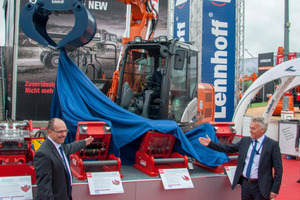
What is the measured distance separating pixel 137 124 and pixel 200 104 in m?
4.35

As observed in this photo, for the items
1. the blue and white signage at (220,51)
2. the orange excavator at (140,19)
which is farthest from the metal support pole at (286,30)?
the orange excavator at (140,19)

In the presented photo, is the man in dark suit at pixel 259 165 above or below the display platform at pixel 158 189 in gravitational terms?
above

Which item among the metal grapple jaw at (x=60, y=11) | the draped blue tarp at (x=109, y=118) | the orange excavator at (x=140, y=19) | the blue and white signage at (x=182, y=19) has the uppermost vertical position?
the blue and white signage at (x=182, y=19)

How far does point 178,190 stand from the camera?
450 cm

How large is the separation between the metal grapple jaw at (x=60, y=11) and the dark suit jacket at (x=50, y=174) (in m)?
2.27

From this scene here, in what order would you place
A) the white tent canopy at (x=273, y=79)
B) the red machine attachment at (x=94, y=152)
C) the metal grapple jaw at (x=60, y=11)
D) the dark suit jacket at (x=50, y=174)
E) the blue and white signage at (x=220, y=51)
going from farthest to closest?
the blue and white signage at (x=220, y=51) < the white tent canopy at (x=273, y=79) < the metal grapple jaw at (x=60, y=11) < the red machine attachment at (x=94, y=152) < the dark suit jacket at (x=50, y=174)

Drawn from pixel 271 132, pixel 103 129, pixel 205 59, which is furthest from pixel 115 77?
pixel 205 59

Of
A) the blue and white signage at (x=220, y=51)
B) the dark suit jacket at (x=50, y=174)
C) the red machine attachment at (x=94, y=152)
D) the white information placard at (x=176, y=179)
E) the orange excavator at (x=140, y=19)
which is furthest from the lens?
the blue and white signage at (x=220, y=51)

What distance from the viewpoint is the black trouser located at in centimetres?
375

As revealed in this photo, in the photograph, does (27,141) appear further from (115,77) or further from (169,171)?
(115,77)

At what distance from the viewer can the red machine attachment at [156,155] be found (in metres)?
4.73

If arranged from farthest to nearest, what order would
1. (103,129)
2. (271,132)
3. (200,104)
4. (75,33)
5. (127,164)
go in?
(271,132)
(200,104)
(127,164)
(75,33)
(103,129)

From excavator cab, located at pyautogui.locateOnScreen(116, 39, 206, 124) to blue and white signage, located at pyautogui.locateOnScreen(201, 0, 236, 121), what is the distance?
7.22 meters

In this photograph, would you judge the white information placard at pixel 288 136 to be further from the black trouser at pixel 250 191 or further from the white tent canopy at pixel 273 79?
the black trouser at pixel 250 191
